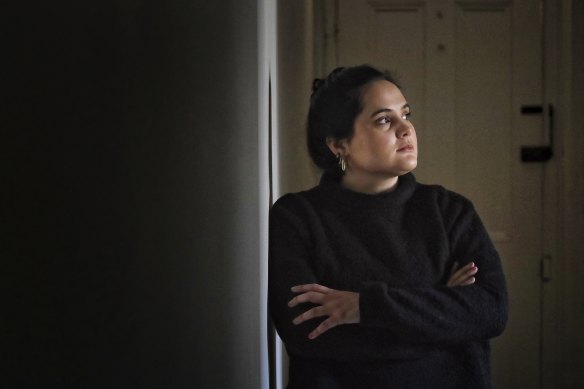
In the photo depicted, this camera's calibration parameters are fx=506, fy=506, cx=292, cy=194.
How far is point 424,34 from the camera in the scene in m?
1.66

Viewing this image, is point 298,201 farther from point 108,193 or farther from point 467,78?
point 467,78

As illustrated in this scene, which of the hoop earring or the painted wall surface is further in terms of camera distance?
the hoop earring

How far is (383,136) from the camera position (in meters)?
0.71

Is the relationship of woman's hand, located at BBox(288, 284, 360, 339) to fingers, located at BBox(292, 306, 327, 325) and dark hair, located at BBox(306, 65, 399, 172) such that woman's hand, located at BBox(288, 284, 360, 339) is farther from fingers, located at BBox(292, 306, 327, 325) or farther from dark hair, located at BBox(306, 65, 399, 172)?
dark hair, located at BBox(306, 65, 399, 172)

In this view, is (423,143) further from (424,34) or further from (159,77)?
(159,77)

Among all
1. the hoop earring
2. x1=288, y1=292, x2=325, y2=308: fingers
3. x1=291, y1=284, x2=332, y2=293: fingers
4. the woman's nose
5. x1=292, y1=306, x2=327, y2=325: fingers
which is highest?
the woman's nose

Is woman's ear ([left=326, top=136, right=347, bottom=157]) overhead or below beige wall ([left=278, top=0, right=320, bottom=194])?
below

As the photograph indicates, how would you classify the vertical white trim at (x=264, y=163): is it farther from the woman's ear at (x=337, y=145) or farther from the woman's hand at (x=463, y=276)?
the woman's hand at (x=463, y=276)

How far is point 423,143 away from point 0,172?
5.18 feet

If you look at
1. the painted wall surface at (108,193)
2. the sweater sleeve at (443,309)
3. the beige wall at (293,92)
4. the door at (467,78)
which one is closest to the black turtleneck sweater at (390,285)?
the sweater sleeve at (443,309)

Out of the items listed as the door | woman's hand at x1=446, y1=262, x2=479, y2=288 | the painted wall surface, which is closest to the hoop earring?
woman's hand at x1=446, y1=262, x2=479, y2=288

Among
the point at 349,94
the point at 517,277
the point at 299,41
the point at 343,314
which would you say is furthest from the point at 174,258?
the point at 517,277

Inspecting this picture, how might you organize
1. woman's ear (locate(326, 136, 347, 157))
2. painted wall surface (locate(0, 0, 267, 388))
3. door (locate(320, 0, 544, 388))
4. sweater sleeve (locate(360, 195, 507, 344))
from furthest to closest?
door (locate(320, 0, 544, 388)) < woman's ear (locate(326, 136, 347, 157)) < sweater sleeve (locate(360, 195, 507, 344)) < painted wall surface (locate(0, 0, 267, 388))

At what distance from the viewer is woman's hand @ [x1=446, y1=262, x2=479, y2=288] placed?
2.26 feet
